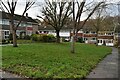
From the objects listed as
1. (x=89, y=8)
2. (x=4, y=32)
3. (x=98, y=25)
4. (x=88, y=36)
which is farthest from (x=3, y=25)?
(x=88, y=36)

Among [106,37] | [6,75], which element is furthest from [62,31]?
[6,75]

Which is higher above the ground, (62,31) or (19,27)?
(19,27)

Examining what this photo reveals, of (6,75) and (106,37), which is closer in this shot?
(6,75)

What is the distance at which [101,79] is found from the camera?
927cm

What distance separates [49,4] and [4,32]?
46.9 ft

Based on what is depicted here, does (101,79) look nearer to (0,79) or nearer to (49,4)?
(0,79)

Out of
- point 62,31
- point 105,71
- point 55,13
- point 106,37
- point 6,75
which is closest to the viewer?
point 6,75

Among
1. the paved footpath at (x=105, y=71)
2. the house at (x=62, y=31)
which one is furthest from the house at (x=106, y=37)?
the paved footpath at (x=105, y=71)

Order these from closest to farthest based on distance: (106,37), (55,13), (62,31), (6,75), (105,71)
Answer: (6,75) < (105,71) < (55,13) < (106,37) < (62,31)

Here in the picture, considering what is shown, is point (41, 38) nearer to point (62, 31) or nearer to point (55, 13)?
point (55, 13)

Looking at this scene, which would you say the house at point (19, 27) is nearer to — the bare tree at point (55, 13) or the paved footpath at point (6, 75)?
the bare tree at point (55, 13)

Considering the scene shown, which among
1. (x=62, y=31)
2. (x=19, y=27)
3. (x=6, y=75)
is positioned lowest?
(x=6, y=75)

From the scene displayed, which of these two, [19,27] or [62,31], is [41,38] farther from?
[62,31]

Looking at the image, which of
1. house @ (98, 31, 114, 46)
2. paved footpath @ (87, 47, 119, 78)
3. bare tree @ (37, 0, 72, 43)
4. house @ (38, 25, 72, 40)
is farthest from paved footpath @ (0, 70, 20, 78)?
house @ (98, 31, 114, 46)
